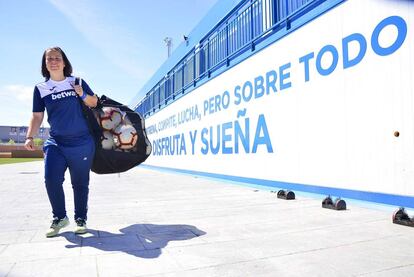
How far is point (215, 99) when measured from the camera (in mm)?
9414

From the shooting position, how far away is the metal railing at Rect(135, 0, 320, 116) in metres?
6.41

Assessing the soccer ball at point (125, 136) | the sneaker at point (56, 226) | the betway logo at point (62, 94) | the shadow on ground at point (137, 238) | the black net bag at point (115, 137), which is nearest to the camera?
the shadow on ground at point (137, 238)

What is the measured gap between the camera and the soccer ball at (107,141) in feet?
12.5

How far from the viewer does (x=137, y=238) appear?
3211 mm

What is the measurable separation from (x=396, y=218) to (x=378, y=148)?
99 centimetres

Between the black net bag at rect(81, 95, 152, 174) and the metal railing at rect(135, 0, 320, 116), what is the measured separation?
3.58 metres

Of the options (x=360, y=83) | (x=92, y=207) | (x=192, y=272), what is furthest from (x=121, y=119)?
(x=360, y=83)

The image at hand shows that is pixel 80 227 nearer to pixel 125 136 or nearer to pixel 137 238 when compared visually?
pixel 137 238

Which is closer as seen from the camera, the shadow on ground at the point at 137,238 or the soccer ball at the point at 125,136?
the shadow on ground at the point at 137,238

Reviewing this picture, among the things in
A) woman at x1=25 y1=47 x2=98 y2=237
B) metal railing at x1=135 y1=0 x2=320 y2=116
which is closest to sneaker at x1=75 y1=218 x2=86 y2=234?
woman at x1=25 y1=47 x2=98 y2=237

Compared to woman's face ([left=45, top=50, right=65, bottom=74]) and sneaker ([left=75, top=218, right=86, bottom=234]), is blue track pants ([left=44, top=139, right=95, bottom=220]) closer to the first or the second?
sneaker ([left=75, top=218, right=86, bottom=234])

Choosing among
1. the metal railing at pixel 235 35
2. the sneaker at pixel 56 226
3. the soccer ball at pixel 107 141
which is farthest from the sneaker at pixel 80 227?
the metal railing at pixel 235 35

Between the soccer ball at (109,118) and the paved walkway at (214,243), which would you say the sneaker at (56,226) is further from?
the soccer ball at (109,118)

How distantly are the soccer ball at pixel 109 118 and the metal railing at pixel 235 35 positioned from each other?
12.1 feet
